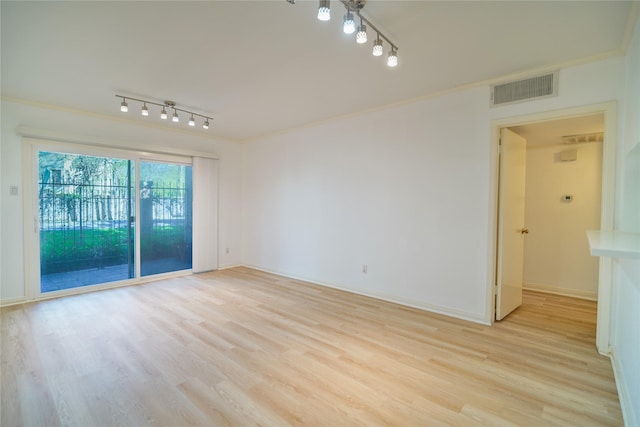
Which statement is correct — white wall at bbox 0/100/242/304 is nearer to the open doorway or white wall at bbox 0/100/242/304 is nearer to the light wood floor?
the light wood floor

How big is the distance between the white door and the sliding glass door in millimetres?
5004

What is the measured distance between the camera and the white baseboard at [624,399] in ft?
5.35

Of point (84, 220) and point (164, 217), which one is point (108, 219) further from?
point (164, 217)

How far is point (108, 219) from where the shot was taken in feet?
14.7

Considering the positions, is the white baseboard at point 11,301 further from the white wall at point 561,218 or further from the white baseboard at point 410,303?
the white wall at point 561,218

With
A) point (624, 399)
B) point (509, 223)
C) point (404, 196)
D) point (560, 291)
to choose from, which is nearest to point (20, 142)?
point (404, 196)

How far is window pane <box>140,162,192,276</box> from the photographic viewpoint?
15.9 feet

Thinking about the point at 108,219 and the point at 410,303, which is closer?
the point at 410,303

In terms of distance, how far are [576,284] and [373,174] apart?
343 cm

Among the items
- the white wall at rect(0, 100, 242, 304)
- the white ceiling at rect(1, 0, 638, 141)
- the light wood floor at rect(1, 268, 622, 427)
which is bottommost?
the light wood floor at rect(1, 268, 622, 427)

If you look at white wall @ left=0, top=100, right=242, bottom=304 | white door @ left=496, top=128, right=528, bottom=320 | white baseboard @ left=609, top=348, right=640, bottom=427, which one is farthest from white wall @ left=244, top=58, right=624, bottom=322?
white wall @ left=0, top=100, right=242, bottom=304

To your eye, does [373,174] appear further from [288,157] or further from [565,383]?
[565,383]

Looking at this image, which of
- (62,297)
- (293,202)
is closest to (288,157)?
(293,202)

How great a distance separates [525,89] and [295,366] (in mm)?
3462
